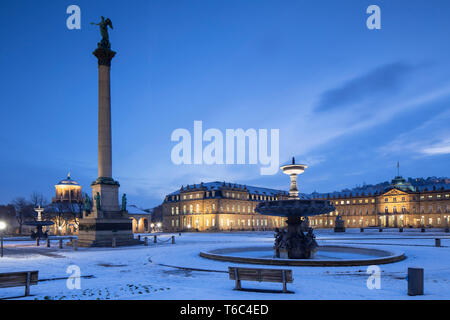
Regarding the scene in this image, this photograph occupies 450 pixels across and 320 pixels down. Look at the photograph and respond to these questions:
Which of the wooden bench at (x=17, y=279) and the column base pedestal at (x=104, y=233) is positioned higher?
the wooden bench at (x=17, y=279)

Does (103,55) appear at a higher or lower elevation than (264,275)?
higher

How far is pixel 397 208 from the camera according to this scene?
126m

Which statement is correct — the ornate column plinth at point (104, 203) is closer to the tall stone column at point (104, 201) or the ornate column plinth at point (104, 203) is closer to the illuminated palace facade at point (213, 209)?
the tall stone column at point (104, 201)

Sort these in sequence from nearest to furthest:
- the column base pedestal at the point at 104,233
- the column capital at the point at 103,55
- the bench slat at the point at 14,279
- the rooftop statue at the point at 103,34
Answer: the bench slat at the point at 14,279
the column base pedestal at the point at 104,233
the column capital at the point at 103,55
the rooftop statue at the point at 103,34

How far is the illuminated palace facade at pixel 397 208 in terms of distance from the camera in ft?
387

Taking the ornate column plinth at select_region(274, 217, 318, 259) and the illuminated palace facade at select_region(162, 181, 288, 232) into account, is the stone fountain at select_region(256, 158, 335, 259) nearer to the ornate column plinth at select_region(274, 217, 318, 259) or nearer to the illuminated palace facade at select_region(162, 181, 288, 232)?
the ornate column plinth at select_region(274, 217, 318, 259)

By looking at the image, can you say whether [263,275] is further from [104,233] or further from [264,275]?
[104,233]

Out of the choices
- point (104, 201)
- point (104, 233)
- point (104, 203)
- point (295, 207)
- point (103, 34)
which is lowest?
point (104, 233)

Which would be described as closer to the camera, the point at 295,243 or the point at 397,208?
the point at 295,243

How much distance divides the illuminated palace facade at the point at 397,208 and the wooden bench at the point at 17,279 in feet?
415

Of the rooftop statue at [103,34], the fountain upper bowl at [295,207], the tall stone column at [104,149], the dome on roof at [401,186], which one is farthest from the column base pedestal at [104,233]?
the dome on roof at [401,186]

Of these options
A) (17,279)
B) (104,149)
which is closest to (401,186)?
(104,149)

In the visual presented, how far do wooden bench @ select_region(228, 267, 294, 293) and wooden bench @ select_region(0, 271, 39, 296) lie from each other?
5.63 m

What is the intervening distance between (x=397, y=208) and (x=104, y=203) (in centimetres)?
11694
